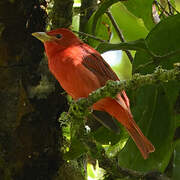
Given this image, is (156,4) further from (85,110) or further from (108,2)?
(85,110)

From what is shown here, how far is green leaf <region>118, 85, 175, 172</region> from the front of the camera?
2.19 metres

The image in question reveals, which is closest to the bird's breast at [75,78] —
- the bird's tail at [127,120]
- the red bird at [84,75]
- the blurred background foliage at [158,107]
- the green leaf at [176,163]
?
the red bird at [84,75]

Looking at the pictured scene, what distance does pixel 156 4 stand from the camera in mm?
2949

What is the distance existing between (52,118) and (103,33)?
1.05m

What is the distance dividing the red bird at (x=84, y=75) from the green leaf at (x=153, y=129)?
0.23 feet

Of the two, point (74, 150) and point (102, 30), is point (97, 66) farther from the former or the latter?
point (102, 30)

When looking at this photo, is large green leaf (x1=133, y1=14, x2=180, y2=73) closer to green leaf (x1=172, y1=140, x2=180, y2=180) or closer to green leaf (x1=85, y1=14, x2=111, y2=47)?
green leaf (x1=172, y1=140, x2=180, y2=180)

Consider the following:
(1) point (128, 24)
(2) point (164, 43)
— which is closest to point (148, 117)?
(2) point (164, 43)

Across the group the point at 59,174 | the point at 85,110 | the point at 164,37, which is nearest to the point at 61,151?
the point at 59,174

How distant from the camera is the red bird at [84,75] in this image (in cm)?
232

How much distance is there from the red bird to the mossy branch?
1.24ft

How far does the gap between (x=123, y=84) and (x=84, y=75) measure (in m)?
0.69

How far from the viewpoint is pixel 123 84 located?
1811mm

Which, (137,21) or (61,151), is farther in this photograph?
(137,21)
